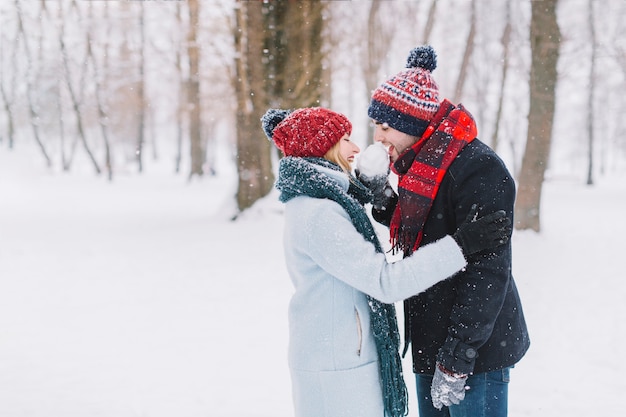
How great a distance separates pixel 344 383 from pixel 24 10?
987 centimetres

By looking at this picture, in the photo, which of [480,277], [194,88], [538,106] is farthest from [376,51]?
[480,277]

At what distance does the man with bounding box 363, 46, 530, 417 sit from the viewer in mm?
2029

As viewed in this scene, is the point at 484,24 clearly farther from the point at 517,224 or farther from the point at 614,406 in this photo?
the point at 614,406

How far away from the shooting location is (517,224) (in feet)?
34.6

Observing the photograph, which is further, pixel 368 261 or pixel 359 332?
pixel 359 332

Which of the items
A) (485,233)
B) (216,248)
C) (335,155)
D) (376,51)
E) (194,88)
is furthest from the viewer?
(194,88)

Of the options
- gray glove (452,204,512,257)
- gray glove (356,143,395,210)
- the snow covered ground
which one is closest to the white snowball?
gray glove (356,143,395,210)

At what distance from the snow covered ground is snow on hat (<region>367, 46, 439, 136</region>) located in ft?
8.79

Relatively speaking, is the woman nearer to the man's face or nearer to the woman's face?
the woman's face

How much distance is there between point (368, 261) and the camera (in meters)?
1.95

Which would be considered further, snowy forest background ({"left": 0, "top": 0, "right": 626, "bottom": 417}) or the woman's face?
snowy forest background ({"left": 0, "top": 0, "right": 626, "bottom": 417})

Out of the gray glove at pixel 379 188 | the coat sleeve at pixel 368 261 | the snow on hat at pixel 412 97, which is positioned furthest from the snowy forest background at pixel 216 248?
the snow on hat at pixel 412 97

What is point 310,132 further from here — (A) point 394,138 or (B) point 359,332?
(B) point 359,332

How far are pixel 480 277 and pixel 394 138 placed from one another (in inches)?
27.1
